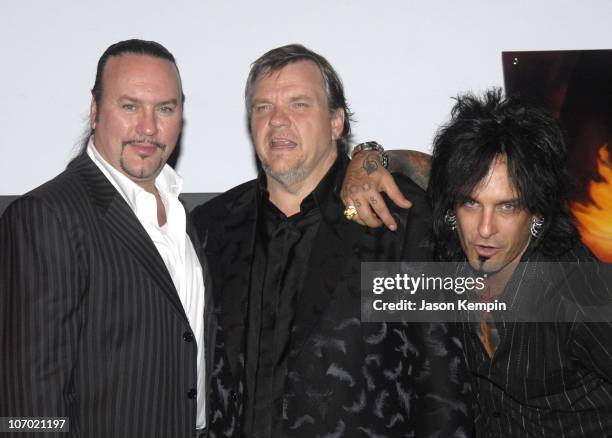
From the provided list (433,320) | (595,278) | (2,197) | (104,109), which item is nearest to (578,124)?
(595,278)

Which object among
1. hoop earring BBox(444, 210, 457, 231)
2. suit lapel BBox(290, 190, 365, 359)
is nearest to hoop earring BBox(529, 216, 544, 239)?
hoop earring BBox(444, 210, 457, 231)

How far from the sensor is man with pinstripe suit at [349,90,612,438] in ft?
7.23

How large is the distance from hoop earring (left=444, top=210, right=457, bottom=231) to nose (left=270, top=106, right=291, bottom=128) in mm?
648

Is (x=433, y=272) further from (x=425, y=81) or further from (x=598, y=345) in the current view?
(x=425, y=81)

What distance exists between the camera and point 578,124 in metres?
3.28

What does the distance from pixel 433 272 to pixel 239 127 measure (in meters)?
1.44

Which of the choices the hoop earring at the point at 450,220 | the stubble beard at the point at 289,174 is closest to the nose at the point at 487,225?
the hoop earring at the point at 450,220

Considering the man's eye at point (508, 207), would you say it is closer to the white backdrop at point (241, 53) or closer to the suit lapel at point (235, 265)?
the suit lapel at point (235, 265)

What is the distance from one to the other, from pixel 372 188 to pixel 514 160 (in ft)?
1.58

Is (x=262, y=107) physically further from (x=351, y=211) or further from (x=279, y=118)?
(x=351, y=211)

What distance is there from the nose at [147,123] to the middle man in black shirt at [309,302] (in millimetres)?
373

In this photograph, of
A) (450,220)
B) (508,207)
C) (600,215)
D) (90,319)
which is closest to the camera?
(90,319)

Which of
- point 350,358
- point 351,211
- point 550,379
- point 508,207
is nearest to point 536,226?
point 508,207

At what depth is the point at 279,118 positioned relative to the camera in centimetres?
252
